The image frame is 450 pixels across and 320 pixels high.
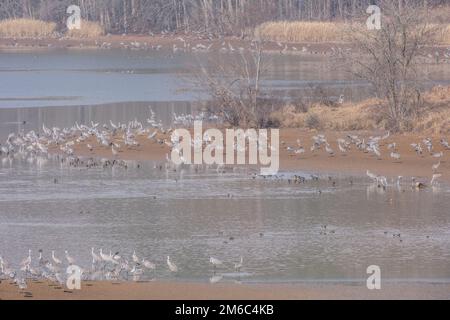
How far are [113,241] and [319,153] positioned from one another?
8900mm

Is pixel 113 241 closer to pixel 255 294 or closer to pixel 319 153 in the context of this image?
pixel 255 294

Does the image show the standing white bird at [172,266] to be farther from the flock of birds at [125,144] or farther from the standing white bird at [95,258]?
the flock of birds at [125,144]

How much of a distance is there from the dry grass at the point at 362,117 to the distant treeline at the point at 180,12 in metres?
43.8

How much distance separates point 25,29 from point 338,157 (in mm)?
59323

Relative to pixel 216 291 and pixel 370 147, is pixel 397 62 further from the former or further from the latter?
pixel 216 291

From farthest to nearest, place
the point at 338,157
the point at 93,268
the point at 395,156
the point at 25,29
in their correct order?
the point at 25,29
the point at 338,157
the point at 395,156
the point at 93,268

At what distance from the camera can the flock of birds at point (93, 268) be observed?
46.0ft

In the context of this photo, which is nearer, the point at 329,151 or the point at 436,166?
the point at 436,166

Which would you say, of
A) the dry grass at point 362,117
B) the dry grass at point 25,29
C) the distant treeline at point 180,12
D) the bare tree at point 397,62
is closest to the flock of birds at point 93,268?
the dry grass at point 362,117

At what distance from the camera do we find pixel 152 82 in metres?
46.6

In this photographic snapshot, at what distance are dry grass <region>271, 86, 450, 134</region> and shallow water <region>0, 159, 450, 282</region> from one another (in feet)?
17.6

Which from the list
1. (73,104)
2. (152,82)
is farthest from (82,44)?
(73,104)

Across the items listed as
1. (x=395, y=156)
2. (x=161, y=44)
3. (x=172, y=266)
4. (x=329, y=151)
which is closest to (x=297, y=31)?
(x=161, y=44)

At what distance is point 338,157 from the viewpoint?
24234mm
